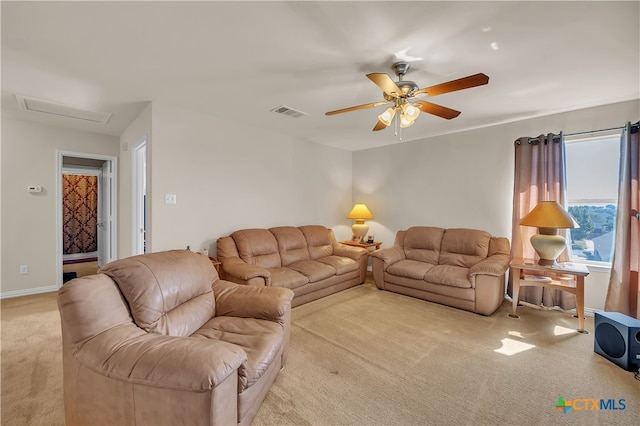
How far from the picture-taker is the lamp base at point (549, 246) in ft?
9.98

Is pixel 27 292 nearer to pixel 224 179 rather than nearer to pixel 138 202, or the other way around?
pixel 138 202

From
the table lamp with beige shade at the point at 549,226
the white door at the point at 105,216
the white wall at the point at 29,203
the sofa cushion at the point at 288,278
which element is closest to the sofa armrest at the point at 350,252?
the sofa cushion at the point at 288,278

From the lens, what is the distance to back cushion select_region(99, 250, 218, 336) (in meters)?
1.62

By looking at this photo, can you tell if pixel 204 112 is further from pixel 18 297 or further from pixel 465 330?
pixel 465 330

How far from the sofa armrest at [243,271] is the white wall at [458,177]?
A: 296 cm

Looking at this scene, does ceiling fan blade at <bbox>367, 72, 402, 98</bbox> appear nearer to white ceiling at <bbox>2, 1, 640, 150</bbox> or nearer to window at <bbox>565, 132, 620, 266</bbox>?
white ceiling at <bbox>2, 1, 640, 150</bbox>

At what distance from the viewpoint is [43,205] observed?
407 cm

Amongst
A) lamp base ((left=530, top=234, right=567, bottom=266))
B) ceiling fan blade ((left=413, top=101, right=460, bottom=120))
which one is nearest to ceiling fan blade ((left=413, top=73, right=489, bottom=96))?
ceiling fan blade ((left=413, top=101, right=460, bottom=120))

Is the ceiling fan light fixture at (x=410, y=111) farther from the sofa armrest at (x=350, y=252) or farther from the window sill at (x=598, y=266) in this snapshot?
the window sill at (x=598, y=266)

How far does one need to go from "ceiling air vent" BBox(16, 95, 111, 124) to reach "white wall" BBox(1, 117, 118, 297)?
2.53 ft

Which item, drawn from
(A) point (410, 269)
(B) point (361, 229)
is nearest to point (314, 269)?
(A) point (410, 269)

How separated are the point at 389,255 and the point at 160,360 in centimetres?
346

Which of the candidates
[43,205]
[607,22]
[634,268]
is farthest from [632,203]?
[43,205]

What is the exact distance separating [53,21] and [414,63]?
2.57 meters
